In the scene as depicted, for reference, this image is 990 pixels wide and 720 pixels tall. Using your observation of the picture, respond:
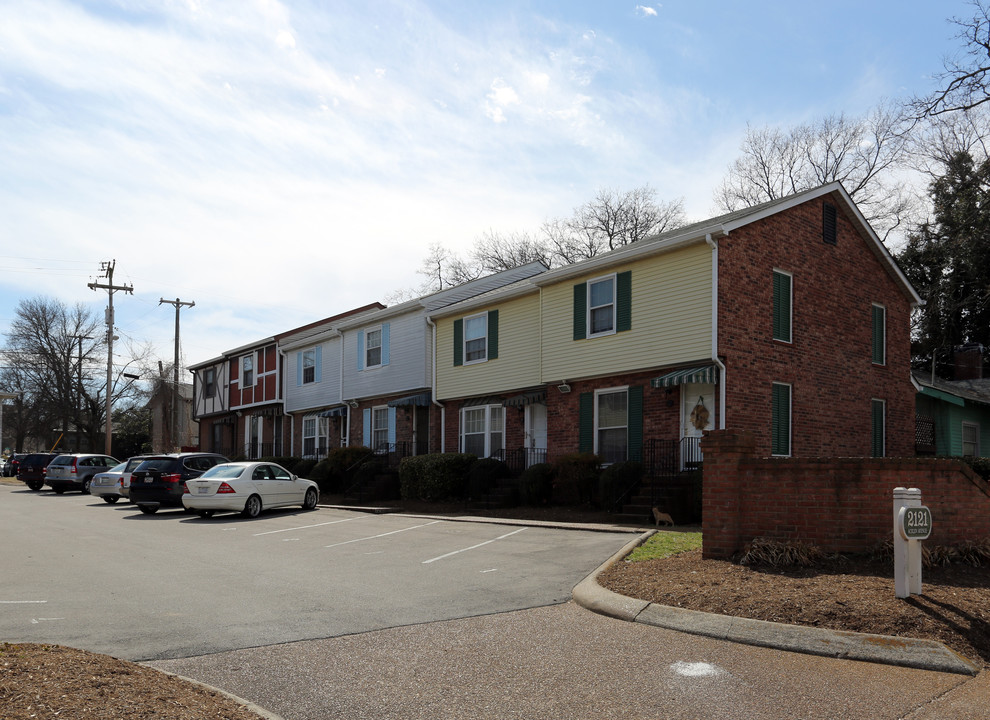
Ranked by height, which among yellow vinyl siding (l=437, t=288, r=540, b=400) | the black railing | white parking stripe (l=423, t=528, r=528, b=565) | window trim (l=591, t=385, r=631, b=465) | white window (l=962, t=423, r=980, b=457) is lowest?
white parking stripe (l=423, t=528, r=528, b=565)

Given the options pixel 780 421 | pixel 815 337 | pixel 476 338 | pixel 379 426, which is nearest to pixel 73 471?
pixel 379 426

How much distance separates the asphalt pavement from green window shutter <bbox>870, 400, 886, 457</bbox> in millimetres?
16311

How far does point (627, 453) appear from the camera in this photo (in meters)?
20.5

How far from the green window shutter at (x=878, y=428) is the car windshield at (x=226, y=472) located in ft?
52.3

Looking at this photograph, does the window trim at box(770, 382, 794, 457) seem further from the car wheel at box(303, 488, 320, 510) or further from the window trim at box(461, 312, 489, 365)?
the car wheel at box(303, 488, 320, 510)

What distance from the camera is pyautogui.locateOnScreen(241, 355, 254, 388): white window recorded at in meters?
39.7

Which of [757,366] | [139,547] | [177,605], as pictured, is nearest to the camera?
[177,605]

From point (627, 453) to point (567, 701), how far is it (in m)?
14.8

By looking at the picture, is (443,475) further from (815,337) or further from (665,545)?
(665,545)

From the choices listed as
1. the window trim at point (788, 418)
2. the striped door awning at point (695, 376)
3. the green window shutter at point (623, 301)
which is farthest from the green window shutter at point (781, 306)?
the green window shutter at point (623, 301)

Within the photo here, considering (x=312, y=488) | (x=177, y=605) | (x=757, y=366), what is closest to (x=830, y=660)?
(x=177, y=605)

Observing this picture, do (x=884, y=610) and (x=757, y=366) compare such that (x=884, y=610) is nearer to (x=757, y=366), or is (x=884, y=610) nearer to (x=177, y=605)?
(x=177, y=605)

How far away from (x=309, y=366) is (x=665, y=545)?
81.1 ft

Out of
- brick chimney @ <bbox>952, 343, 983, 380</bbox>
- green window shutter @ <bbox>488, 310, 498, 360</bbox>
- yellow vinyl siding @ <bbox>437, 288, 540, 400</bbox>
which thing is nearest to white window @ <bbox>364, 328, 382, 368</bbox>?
yellow vinyl siding @ <bbox>437, 288, 540, 400</bbox>
